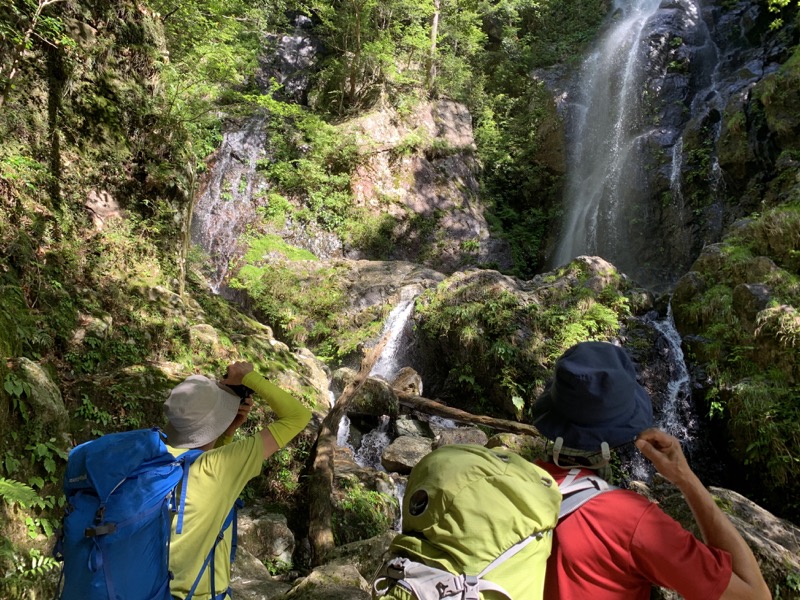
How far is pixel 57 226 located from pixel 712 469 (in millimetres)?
10651

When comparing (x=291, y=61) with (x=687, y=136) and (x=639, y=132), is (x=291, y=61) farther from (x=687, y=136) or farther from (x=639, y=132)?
(x=687, y=136)

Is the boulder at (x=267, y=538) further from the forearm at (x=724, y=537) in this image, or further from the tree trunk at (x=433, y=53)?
the tree trunk at (x=433, y=53)

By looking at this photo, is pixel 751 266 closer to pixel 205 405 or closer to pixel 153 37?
pixel 205 405

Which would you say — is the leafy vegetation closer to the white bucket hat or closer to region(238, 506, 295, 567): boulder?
region(238, 506, 295, 567): boulder

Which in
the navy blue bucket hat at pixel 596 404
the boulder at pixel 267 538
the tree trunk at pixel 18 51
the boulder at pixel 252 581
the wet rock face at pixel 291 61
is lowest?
the boulder at pixel 267 538

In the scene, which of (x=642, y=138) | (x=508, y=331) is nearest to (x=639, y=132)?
(x=642, y=138)

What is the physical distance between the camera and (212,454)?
6.29 feet

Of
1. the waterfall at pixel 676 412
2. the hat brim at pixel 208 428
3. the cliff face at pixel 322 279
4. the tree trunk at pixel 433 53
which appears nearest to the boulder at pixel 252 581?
the cliff face at pixel 322 279

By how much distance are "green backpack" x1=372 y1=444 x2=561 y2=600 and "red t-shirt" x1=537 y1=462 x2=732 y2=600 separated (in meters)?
0.08

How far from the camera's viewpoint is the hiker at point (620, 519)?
1172mm

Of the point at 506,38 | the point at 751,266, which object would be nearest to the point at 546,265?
the point at 751,266

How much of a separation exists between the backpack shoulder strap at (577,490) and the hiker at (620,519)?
2 cm

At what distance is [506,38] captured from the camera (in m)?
22.7

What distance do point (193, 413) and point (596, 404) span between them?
5.28 feet
